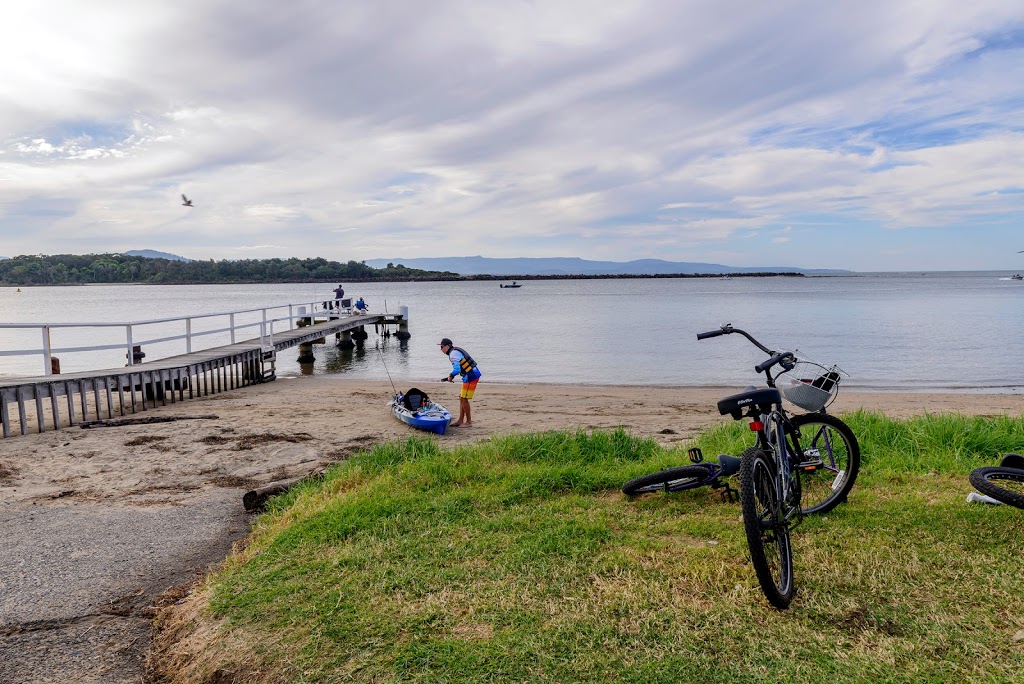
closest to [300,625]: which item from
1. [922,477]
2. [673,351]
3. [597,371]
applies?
[922,477]

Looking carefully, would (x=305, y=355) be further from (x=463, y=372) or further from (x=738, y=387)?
(x=463, y=372)

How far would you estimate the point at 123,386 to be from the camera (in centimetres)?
1398

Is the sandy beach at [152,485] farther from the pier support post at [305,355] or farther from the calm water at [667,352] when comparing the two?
the pier support post at [305,355]

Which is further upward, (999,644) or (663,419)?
(999,644)

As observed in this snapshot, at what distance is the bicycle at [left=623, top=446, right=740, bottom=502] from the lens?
18.5 feet

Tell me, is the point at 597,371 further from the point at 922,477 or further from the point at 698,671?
the point at 698,671

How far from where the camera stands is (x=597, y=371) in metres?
26.4

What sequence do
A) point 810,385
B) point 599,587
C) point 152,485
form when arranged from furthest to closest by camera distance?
point 152,485 < point 810,385 < point 599,587

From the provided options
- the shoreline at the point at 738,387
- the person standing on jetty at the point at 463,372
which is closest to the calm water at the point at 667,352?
the shoreline at the point at 738,387

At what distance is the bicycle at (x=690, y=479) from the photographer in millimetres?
5652

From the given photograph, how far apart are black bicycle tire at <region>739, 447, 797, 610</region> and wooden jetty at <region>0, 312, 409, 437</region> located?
12.3 m

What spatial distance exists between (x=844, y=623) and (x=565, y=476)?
Answer: 304 cm

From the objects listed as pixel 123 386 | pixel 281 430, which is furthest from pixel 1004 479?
pixel 123 386

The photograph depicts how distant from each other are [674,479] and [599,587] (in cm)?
189
